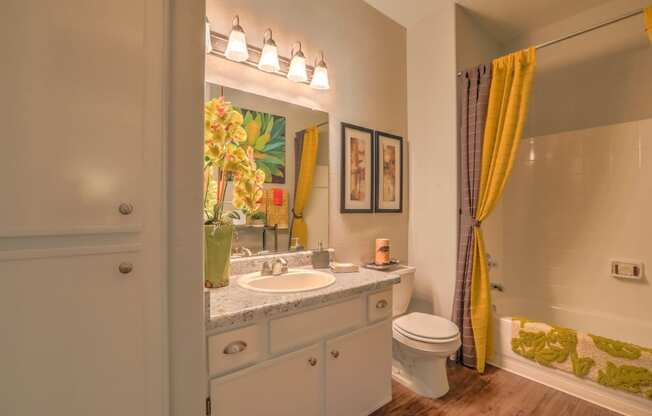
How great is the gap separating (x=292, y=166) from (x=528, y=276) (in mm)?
2380

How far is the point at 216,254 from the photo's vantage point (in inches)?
47.7

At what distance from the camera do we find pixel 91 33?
0.62m

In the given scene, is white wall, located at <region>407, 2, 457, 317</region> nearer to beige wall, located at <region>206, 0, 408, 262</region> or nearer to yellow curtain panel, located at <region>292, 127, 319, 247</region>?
beige wall, located at <region>206, 0, 408, 262</region>

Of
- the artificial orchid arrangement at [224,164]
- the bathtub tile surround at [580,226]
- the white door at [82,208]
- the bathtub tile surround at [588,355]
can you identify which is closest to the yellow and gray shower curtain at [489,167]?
the bathtub tile surround at [588,355]

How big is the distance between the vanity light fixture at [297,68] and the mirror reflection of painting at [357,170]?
22.3 inches

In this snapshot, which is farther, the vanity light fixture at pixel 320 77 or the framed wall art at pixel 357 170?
the framed wall art at pixel 357 170

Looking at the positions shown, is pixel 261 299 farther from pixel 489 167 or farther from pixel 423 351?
pixel 489 167

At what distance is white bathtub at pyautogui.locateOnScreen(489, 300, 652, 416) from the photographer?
5.18ft

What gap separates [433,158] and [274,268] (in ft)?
5.31

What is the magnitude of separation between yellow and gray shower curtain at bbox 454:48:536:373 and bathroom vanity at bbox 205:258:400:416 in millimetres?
821

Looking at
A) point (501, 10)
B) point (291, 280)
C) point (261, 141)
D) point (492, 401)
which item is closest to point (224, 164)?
point (261, 141)

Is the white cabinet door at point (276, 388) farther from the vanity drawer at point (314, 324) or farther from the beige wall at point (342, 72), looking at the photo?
the beige wall at point (342, 72)

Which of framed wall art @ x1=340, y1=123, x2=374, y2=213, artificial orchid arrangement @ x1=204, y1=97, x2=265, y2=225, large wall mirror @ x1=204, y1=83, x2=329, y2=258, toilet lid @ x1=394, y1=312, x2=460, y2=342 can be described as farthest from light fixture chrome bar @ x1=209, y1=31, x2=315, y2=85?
toilet lid @ x1=394, y1=312, x2=460, y2=342

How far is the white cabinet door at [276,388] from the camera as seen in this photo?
0.99 metres
